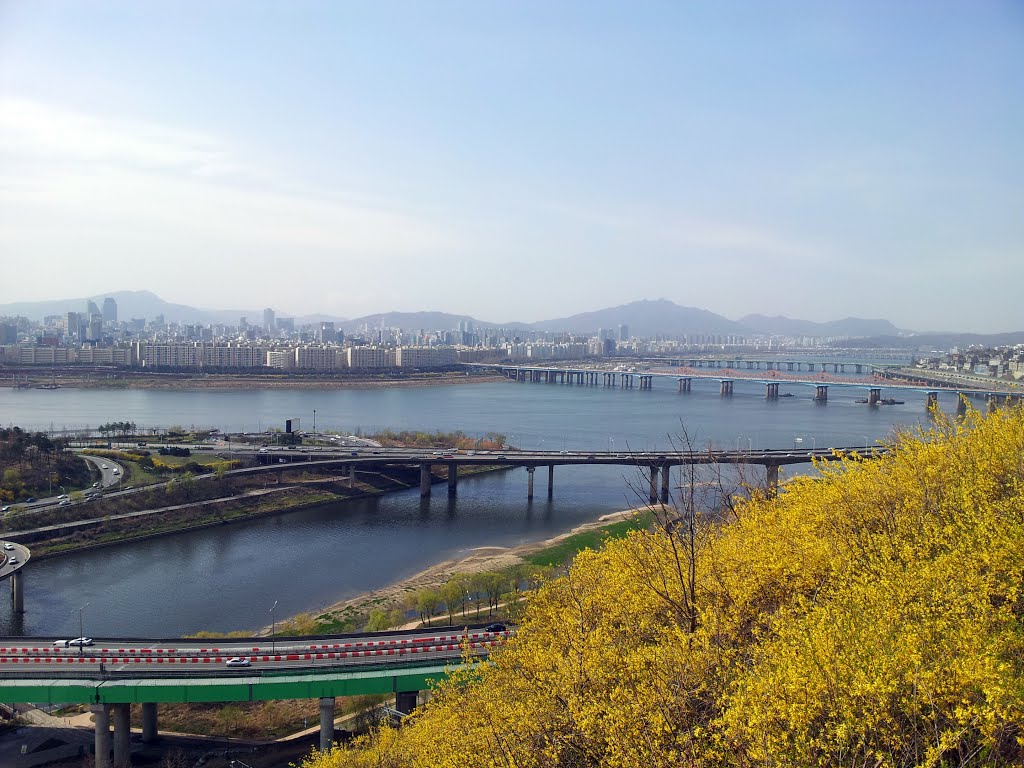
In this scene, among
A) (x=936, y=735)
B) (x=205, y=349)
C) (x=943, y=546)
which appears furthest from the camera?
(x=205, y=349)

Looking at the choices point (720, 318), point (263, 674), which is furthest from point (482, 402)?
point (720, 318)

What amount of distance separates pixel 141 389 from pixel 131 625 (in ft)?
61.4

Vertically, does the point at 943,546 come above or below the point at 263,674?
above

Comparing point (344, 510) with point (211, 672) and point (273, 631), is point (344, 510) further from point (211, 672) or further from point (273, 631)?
point (211, 672)

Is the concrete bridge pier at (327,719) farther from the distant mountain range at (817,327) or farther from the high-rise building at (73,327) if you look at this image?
the distant mountain range at (817,327)

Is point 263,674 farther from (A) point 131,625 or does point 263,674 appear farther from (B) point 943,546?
(B) point 943,546

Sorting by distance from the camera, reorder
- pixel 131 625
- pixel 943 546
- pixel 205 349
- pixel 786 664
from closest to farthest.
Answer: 1. pixel 786 664
2. pixel 943 546
3. pixel 131 625
4. pixel 205 349

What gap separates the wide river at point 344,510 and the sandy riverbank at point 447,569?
0.17 metres

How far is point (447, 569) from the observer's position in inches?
261

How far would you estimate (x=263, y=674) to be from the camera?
3654 millimetres

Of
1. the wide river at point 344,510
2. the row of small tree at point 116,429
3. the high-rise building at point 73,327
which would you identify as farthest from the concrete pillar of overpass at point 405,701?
the high-rise building at point 73,327

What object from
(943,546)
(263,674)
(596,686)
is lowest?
(263,674)

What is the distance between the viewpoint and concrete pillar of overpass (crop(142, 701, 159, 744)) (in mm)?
3719

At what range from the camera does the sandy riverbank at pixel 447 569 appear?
221 inches
